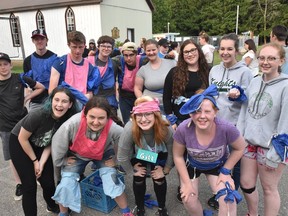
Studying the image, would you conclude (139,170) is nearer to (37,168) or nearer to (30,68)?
(37,168)

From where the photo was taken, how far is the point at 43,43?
3848 mm

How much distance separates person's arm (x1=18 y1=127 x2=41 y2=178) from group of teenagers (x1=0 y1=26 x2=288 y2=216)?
10 mm

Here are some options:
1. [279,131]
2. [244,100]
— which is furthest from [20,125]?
[279,131]

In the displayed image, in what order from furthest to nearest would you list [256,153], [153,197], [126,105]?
[126,105] → [153,197] → [256,153]

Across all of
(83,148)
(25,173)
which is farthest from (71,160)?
(25,173)

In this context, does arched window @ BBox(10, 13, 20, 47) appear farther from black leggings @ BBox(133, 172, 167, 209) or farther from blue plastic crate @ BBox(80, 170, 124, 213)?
black leggings @ BBox(133, 172, 167, 209)

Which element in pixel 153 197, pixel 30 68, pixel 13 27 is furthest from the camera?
pixel 13 27

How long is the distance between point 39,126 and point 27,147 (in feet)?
0.80

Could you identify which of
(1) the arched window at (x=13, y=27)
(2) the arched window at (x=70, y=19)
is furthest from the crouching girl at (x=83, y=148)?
(2) the arched window at (x=70, y=19)

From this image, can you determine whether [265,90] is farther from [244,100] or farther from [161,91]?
[161,91]

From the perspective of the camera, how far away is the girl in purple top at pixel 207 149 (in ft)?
8.07

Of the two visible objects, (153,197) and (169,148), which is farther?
(153,197)

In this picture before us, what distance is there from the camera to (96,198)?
3.22 m

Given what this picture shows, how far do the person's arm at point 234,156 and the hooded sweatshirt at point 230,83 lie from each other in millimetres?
384
